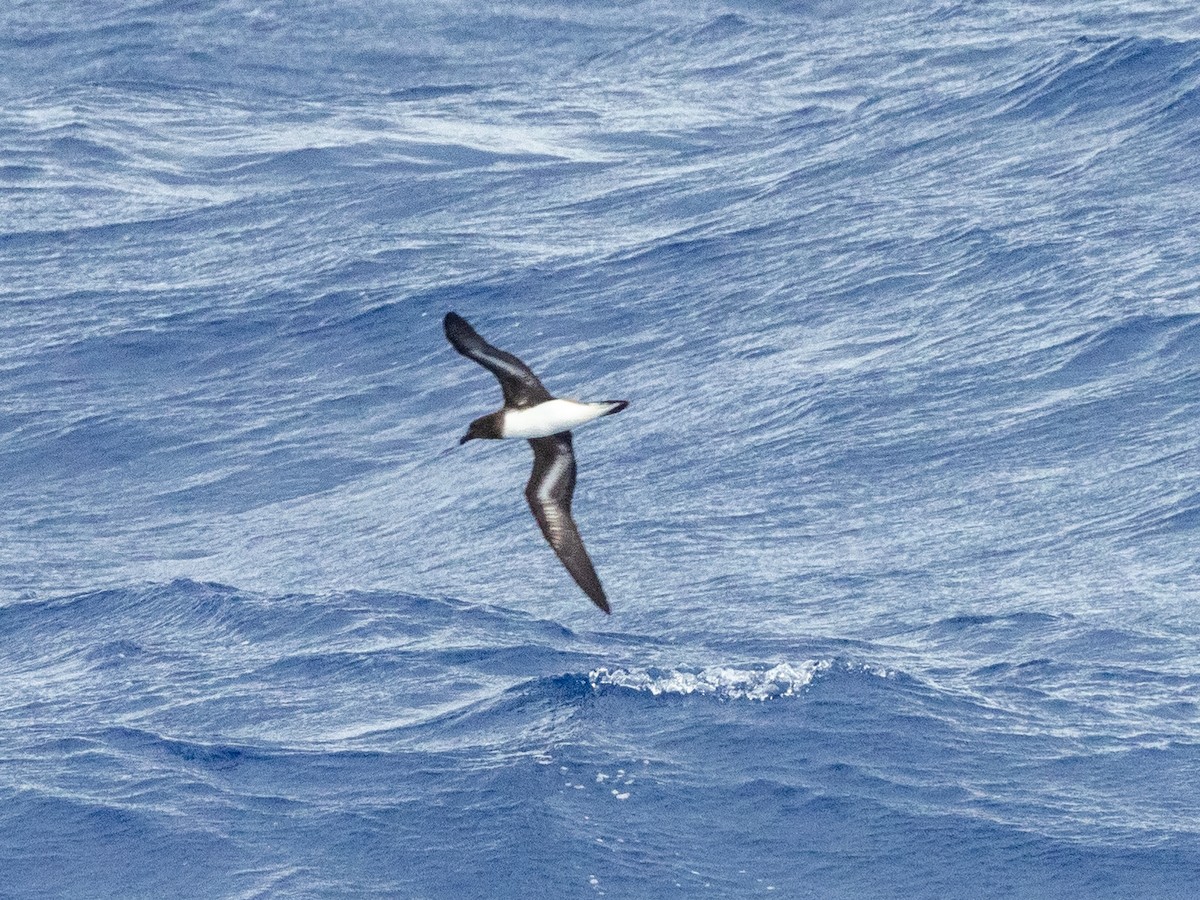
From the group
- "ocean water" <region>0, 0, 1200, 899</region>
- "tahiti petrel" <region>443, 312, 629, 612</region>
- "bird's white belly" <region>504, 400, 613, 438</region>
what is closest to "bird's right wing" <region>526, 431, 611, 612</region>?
"tahiti petrel" <region>443, 312, 629, 612</region>

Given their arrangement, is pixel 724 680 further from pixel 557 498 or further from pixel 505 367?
pixel 505 367

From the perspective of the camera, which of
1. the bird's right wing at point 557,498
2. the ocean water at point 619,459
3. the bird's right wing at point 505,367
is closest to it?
the bird's right wing at point 505,367

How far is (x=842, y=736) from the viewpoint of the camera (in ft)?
51.2

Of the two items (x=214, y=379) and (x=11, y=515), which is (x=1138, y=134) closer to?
(x=214, y=379)

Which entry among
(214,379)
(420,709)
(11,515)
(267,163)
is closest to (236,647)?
(420,709)

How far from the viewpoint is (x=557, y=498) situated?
553 inches

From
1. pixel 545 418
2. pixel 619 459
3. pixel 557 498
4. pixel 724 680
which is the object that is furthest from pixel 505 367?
pixel 619 459

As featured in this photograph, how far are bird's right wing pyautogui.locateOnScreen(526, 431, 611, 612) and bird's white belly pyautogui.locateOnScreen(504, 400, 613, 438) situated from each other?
184mm

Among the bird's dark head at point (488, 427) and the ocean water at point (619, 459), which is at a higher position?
the bird's dark head at point (488, 427)

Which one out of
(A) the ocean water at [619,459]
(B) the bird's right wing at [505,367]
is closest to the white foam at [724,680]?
(A) the ocean water at [619,459]

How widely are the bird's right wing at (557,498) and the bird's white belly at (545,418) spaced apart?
0.61ft

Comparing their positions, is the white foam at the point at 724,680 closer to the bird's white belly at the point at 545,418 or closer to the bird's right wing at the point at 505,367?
the bird's white belly at the point at 545,418

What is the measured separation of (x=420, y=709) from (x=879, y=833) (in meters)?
3.90

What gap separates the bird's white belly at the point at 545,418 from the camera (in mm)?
13406
